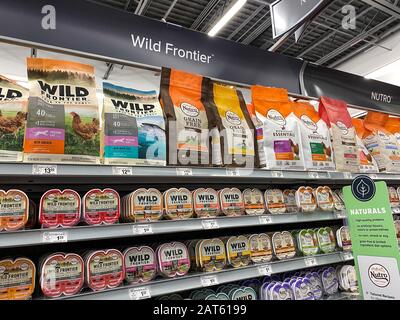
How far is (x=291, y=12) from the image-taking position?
5.90 feet

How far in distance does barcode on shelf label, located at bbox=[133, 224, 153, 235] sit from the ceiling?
4.77 m

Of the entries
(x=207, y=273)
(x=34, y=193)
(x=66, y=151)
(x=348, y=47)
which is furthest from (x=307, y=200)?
(x=348, y=47)

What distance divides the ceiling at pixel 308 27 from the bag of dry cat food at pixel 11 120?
14.7 ft

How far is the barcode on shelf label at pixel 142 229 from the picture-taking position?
1.27 m

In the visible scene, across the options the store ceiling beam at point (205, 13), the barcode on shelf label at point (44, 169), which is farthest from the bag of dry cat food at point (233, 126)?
the store ceiling beam at point (205, 13)

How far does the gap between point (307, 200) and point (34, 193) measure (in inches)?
59.8

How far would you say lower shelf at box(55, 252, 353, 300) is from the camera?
1.19 m

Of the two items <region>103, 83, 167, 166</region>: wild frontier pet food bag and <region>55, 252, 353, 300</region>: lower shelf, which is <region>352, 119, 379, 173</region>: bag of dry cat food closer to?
<region>55, 252, 353, 300</region>: lower shelf

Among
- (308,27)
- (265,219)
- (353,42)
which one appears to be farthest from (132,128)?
(353,42)

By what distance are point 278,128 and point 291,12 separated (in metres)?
0.69

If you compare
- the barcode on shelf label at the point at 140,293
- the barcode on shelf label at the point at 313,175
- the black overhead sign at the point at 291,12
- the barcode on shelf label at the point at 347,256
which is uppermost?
the black overhead sign at the point at 291,12

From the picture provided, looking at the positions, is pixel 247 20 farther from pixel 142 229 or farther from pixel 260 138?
pixel 142 229

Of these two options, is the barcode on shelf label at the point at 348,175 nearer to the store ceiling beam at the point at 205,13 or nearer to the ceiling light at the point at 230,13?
the ceiling light at the point at 230,13

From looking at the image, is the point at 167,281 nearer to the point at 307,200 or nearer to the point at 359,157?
the point at 307,200
